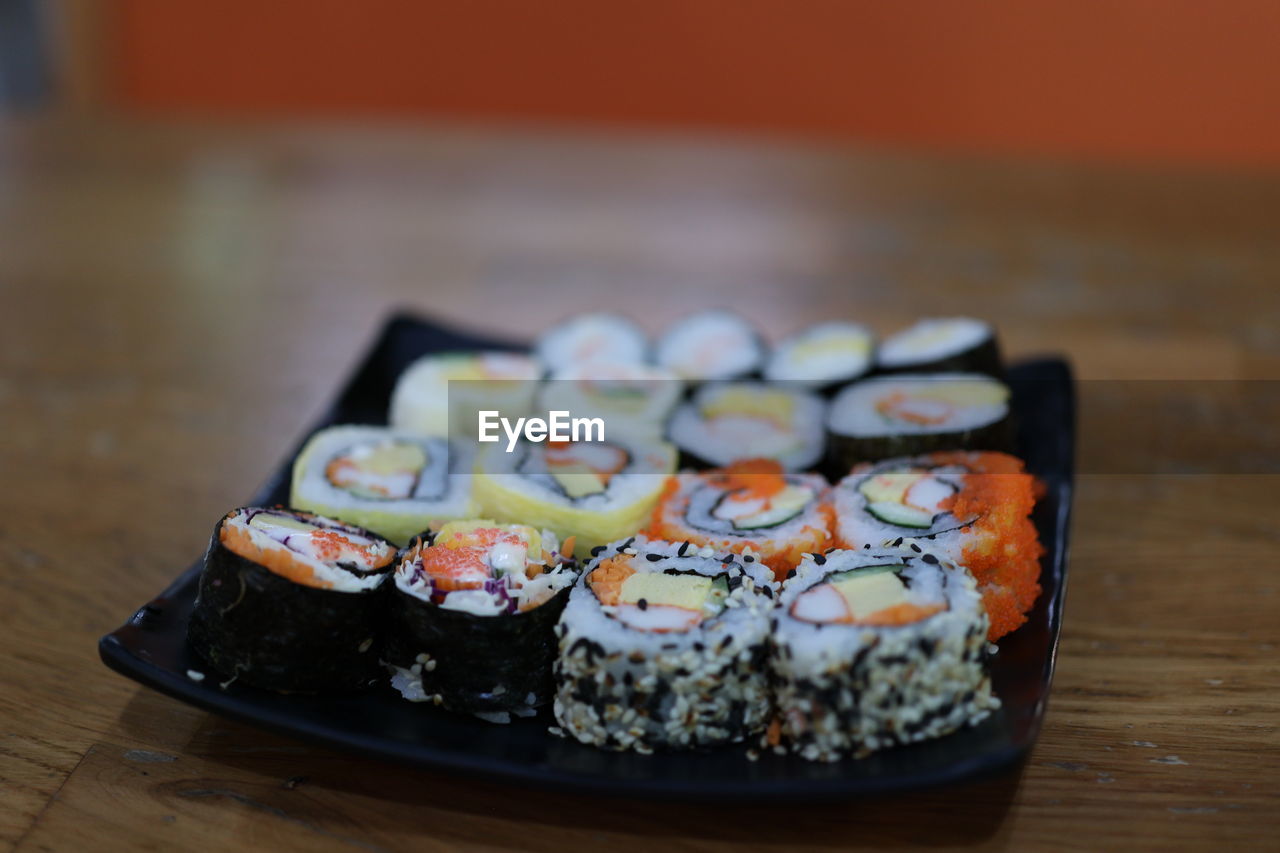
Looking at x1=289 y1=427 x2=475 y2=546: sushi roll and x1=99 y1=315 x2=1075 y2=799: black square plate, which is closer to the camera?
x1=99 y1=315 x2=1075 y2=799: black square plate

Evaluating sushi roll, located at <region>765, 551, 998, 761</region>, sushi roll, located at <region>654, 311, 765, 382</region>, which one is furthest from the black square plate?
sushi roll, located at <region>654, 311, 765, 382</region>

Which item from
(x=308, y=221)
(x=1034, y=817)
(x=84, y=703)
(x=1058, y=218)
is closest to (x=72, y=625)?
(x=84, y=703)

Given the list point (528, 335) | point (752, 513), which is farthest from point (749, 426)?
point (528, 335)

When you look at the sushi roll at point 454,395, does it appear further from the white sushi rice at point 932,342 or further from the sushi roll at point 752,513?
the white sushi rice at point 932,342

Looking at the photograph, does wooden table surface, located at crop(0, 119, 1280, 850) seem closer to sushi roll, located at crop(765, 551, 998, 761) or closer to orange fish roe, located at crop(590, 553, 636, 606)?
sushi roll, located at crop(765, 551, 998, 761)

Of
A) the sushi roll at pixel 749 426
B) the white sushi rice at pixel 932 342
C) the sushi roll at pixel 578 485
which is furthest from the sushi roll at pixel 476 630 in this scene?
the white sushi rice at pixel 932 342

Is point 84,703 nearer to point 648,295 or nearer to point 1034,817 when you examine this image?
point 1034,817

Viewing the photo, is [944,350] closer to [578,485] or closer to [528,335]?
[578,485]

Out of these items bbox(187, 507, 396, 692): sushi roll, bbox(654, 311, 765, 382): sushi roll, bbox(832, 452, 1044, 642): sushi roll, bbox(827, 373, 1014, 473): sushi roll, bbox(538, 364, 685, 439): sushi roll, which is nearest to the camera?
bbox(187, 507, 396, 692): sushi roll
